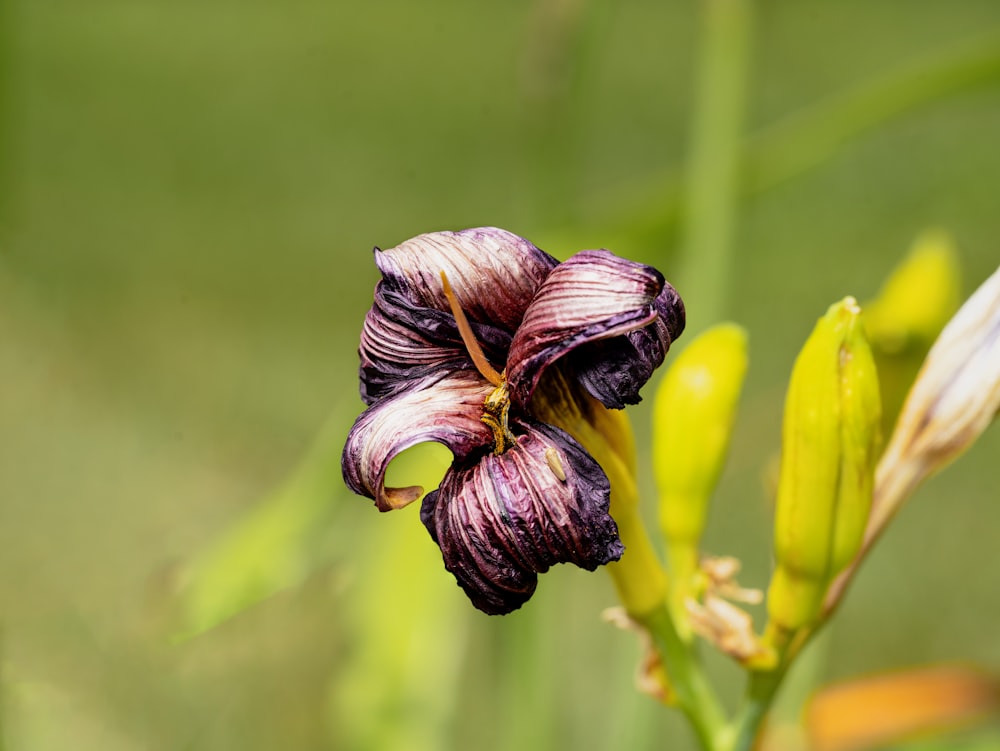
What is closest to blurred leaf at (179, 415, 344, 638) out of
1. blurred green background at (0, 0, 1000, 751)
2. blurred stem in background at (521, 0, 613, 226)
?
blurred green background at (0, 0, 1000, 751)

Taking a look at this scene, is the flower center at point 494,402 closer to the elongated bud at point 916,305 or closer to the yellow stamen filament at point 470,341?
the yellow stamen filament at point 470,341

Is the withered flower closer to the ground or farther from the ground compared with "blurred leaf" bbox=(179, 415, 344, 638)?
farther from the ground

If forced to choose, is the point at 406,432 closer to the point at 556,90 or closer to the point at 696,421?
the point at 696,421

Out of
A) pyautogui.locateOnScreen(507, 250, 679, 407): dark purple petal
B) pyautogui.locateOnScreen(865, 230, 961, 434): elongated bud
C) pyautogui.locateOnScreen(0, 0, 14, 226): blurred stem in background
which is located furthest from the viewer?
pyautogui.locateOnScreen(0, 0, 14, 226): blurred stem in background

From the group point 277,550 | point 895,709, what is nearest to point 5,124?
point 277,550

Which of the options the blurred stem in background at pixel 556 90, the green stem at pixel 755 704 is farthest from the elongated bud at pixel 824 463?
the blurred stem in background at pixel 556 90

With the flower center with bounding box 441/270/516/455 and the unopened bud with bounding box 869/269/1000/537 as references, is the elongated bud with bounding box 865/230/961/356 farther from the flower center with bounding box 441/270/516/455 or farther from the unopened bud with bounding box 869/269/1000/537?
the flower center with bounding box 441/270/516/455
